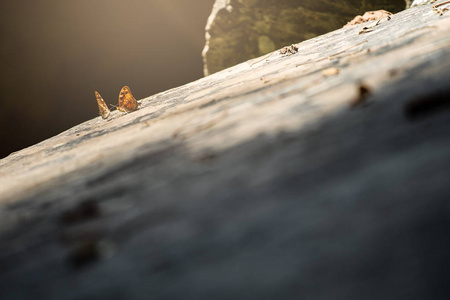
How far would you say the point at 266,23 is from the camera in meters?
5.19

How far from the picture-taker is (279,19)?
16.9ft

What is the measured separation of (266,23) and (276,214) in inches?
216

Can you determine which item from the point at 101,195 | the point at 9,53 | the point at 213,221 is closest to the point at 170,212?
the point at 213,221

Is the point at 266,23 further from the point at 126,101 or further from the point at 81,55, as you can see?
the point at 126,101

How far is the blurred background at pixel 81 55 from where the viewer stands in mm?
4734

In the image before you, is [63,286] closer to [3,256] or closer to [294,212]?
[3,256]

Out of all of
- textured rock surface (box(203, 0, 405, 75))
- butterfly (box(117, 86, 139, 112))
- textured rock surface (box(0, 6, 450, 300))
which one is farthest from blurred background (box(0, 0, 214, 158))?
textured rock surface (box(0, 6, 450, 300))

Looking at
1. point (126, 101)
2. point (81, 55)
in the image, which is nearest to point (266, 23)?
point (81, 55)

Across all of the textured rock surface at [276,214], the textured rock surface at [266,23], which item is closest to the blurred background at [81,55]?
the textured rock surface at [266,23]

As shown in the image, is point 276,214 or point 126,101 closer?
point 276,214

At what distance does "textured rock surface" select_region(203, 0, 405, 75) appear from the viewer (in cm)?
501

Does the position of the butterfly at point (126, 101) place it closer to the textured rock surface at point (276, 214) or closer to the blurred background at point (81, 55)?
the textured rock surface at point (276, 214)

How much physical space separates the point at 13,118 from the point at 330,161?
19.3ft

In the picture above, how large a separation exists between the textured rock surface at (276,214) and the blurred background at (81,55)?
515 centimetres
